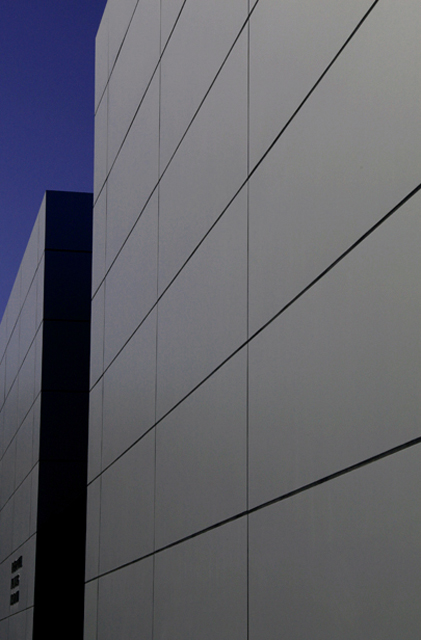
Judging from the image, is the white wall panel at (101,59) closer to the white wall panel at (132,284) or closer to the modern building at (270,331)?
the modern building at (270,331)

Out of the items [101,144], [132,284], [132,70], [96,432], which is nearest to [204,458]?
[132,284]

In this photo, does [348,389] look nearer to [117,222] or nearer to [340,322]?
[340,322]

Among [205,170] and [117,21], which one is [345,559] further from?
[117,21]

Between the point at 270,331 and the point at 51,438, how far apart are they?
51.9ft

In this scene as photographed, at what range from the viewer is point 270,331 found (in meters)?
7.53

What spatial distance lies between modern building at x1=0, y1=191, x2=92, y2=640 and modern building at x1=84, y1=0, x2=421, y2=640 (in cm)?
839

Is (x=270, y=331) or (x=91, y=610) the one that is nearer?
(x=270, y=331)

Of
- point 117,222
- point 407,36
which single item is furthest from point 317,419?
point 117,222

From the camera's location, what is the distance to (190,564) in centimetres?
938

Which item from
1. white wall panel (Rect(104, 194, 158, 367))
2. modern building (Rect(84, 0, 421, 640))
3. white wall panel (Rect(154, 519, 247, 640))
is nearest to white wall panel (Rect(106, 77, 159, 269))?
modern building (Rect(84, 0, 421, 640))

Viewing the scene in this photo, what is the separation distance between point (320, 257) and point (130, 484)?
6.74 metres

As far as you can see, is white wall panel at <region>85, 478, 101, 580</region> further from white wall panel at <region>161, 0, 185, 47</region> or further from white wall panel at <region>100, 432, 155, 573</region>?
white wall panel at <region>161, 0, 185, 47</region>

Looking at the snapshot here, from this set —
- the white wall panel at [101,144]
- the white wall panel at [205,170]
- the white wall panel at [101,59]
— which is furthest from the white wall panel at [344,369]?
the white wall panel at [101,59]

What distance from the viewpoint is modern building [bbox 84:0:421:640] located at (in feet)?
18.1
